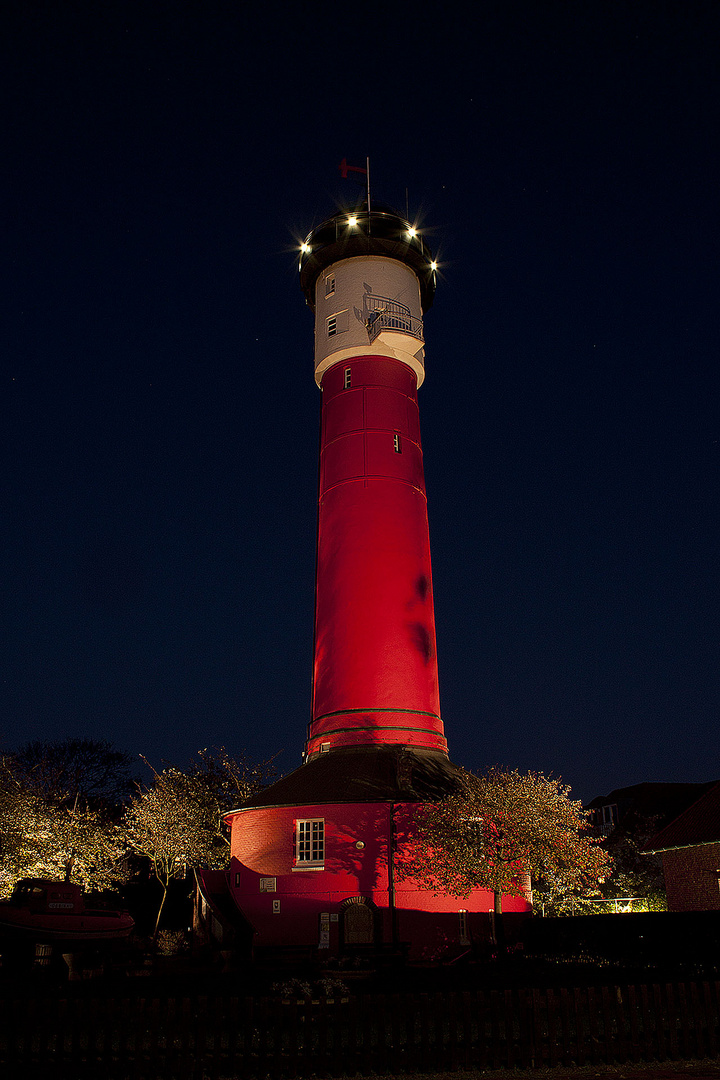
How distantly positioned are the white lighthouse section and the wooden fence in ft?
92.2

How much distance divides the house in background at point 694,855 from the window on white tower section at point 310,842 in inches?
479

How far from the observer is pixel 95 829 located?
3791cm

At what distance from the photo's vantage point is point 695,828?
29.2 meters

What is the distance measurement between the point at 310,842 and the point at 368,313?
70.6ft

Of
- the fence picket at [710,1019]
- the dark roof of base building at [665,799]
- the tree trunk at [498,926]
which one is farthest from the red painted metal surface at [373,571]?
the dark roof of base building at [665,799]

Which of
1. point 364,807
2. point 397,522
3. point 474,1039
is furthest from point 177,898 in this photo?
point 474,1039

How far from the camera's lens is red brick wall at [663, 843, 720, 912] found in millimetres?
27547

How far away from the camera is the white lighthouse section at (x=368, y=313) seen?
1409 inches

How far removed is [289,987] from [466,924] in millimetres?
13084

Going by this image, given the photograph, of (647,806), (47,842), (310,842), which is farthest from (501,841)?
(647,806)

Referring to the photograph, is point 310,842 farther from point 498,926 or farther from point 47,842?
point 47,842

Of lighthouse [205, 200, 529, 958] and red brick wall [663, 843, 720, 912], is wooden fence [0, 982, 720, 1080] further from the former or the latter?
red brick wall [663, 843, 720, 912]

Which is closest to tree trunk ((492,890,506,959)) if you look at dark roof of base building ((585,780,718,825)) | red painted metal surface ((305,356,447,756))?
red painted metal surface ((305,356,447,756))

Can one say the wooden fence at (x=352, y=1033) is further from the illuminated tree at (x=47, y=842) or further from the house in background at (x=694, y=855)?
the illuminated tree at (x=47, y=842)
